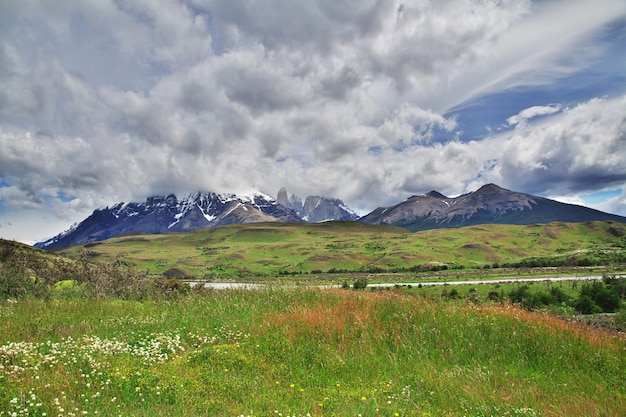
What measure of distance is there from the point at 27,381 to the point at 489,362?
961 centimetres

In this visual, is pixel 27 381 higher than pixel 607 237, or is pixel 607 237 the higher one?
pixel 607 237

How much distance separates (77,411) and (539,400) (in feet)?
26.2

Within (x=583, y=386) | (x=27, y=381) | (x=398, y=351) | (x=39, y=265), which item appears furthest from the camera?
(x=39, y=265)

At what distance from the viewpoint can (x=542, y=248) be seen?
17900cm

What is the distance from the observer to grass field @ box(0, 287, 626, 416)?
634 cm

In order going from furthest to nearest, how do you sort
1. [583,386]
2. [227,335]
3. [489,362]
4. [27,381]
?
[227,335] → [489,362] → [583,386] → [27,381]

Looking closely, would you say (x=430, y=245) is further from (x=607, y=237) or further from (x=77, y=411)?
(x=77, y=411)

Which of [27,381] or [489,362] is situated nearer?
[27,381]

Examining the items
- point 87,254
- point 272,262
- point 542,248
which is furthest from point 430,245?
point 87,254

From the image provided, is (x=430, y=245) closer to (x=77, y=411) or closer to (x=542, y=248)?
(x=542, y=248)

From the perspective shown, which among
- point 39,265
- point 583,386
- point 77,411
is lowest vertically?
point 583,386

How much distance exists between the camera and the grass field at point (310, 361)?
6340 millimetres

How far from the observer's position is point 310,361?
874 centimetres

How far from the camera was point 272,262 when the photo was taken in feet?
597
